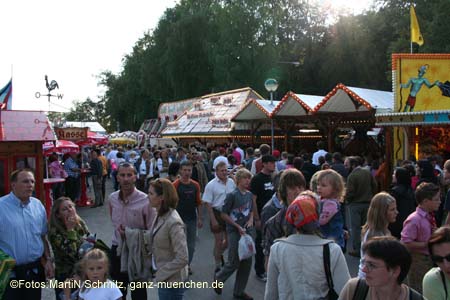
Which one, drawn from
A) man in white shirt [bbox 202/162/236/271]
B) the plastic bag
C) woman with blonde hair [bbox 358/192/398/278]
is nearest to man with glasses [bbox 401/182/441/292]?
woman with blonde hair [bbox 358/192/398/278]

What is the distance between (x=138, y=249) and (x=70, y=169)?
1068 cm

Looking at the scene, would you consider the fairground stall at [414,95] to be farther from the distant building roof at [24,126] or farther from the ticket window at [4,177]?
the ticket window at [4,177]

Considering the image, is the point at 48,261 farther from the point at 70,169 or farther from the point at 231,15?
the point at 231,15

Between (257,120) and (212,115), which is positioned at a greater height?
(212,115)

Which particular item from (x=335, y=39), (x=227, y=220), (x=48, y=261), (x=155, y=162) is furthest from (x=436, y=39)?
(x=48, y=261)

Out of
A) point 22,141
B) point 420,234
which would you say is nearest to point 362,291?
point 420,234

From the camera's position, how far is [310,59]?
130 ft

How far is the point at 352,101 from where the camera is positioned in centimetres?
1572

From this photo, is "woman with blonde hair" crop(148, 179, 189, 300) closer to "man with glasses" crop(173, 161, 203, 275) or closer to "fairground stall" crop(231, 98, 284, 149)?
"man with glasses" crop(173, 161, 203, 275)

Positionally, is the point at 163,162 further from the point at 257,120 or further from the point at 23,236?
the point at 23,236

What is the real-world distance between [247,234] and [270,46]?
101 feet

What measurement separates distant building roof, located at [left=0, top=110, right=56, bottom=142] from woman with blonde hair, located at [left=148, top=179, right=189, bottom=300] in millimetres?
6861

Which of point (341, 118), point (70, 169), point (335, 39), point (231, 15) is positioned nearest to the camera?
point (70, 169)

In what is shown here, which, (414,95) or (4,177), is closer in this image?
(4,177)
